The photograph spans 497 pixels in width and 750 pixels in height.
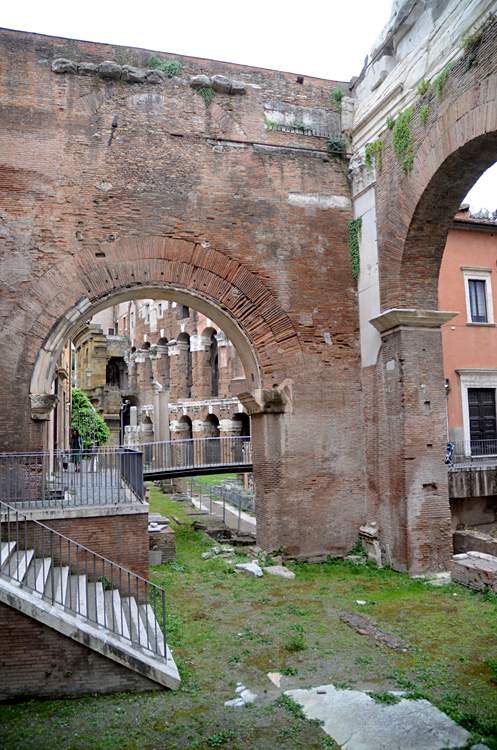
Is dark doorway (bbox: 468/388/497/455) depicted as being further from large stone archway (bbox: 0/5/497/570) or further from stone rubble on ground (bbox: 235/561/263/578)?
stone rubble on ground (bbox: 235/561/263/578)

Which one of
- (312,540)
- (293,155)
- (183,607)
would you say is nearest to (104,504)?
(183,607)

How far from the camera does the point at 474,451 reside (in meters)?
18.6

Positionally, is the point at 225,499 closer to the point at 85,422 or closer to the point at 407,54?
the point at 85,422

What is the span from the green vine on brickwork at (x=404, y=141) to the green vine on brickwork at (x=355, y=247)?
1.64m

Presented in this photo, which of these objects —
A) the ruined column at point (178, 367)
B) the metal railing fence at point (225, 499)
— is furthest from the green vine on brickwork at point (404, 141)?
the ruined column at point (178, 367)

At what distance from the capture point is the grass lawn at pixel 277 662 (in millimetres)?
4949

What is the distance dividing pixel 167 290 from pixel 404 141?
4.97m

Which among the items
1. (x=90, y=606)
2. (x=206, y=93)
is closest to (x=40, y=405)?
(x=90, y=606)

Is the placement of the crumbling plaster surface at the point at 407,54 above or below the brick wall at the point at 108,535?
above

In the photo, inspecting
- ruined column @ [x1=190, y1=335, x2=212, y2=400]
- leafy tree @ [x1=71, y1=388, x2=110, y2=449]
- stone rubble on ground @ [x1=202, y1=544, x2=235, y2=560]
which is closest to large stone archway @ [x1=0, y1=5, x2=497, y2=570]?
stone rubble on ground @ [x1=202, y1=544, x2=235, y2=560]

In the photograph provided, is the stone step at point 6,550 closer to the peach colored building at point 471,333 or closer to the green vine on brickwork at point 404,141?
the green vine on brickwork at point 404,141

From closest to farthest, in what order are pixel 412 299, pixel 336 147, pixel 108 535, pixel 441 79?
pixel 108 535, pixel 441 79, pixel 412 299, pixel 336 147

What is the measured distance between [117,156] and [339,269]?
15.6ft

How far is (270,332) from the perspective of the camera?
440 inches
